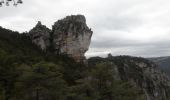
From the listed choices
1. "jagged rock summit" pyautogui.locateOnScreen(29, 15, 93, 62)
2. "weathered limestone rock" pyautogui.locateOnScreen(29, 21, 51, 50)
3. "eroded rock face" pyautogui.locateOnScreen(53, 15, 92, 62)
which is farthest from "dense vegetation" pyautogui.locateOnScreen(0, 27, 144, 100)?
"eroded rock face" pyautogui.locateOnScreen(53, 15, 92, 62)

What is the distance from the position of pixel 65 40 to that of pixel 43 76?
77308 mm

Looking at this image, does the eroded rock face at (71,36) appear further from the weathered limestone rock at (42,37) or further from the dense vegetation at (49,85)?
the dense vegetation at (49,85)

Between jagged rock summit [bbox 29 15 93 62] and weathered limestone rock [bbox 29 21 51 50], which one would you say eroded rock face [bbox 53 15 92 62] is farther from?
weathered limestone rock [bbox 29 21 51 50]

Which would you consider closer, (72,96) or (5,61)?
(72,96)

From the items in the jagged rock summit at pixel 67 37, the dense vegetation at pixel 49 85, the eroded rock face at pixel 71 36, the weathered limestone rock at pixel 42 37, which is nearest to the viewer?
the dense vegetation at pixel 49 85

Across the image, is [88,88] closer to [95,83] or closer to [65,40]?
[95,83]

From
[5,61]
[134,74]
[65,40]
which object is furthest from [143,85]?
[5,61]

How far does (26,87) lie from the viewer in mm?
38719

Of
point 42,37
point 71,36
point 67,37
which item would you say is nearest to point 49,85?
point 42,37

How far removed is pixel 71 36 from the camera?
117 metres

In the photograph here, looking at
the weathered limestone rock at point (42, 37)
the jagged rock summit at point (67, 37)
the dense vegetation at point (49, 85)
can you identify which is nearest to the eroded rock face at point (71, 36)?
the jagged rock summit at point (67, 37)

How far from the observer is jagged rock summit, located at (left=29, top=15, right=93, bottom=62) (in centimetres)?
11531

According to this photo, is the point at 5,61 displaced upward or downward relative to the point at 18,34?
downward

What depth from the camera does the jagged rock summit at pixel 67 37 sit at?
378ft
